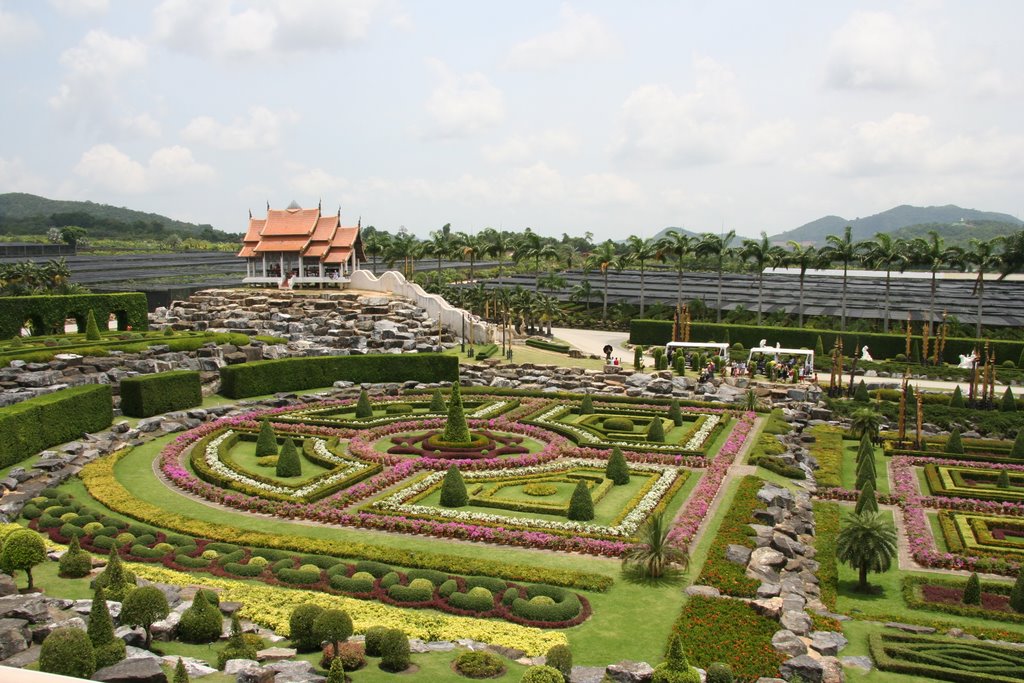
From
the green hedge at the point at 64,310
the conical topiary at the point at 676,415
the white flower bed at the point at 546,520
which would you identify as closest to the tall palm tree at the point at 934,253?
the conical topiary at the point at 676,415

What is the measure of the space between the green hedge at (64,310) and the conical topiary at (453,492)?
42.4 meters

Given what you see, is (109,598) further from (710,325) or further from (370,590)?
(710,325)

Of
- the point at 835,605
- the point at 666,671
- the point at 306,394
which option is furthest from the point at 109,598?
the point at 306,394

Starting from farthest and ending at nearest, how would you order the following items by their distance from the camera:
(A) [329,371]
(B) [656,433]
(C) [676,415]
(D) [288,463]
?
1. (A) [329,371]
2. (C) [676,415]
3. (B) [656,433]
4. (D) [288,463]

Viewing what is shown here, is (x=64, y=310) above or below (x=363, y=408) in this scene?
above

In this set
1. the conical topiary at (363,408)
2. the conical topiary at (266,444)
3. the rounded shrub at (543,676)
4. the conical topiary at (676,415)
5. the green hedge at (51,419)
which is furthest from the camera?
the conical topiary at (363,408)

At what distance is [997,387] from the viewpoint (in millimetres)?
62000

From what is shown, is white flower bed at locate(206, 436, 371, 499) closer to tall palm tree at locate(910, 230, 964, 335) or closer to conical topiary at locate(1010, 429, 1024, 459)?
conical topiary at locate(1010, 429, 1024, 459)

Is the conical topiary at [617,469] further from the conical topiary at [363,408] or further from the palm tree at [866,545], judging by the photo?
the conical topiary at [363,408]

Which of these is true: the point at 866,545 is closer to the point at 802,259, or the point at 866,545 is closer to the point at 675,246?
the point at 802,259

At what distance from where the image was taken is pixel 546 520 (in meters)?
33.4

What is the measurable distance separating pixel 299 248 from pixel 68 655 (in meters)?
67.2

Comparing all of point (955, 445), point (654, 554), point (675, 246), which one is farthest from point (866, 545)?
point (675, 246)

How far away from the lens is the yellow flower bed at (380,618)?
22969 millimetres
